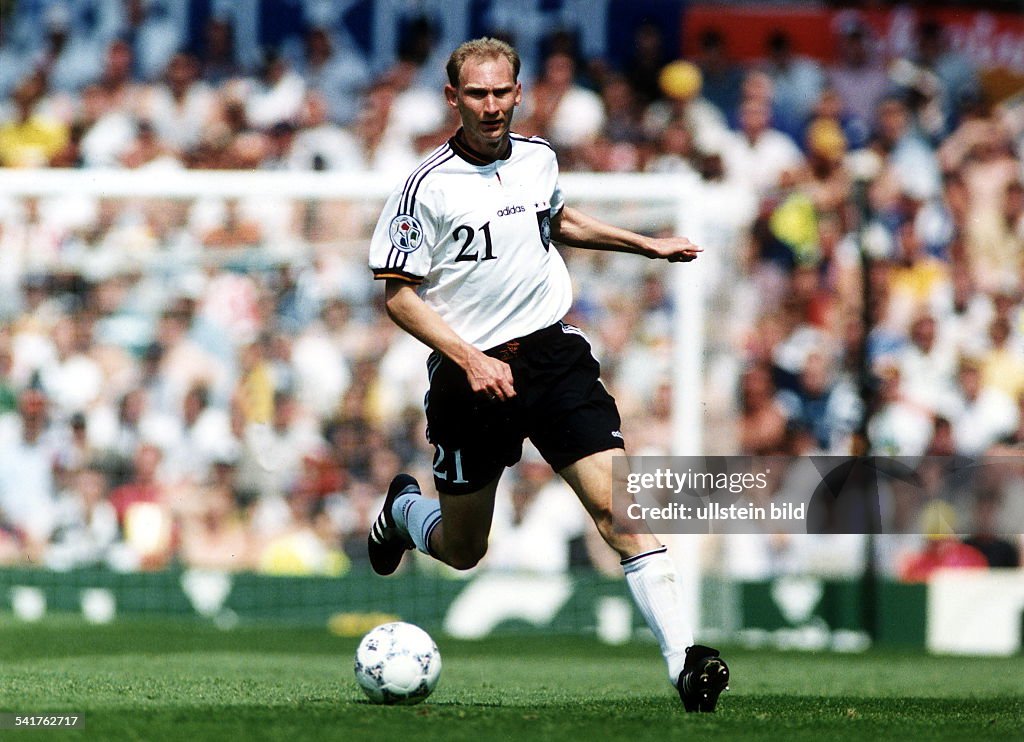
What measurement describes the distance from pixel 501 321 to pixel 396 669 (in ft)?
4.77

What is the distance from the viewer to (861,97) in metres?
17.3

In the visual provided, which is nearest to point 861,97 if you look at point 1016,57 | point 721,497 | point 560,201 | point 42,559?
point 1016,57

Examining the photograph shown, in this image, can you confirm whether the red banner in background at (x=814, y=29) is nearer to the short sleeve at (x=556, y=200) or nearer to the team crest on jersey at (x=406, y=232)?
the short sleeve at (x=556, y=200)

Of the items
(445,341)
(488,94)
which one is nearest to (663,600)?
(445,341)

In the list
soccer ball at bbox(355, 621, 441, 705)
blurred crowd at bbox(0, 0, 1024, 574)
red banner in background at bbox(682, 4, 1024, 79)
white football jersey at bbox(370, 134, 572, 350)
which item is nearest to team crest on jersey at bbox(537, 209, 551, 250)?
white football jersey at bbox(370, 134, 572, 350)

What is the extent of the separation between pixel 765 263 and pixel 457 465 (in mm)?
7364

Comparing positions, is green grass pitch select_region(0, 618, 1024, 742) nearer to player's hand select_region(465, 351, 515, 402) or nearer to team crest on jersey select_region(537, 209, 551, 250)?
player's hand select_region(465, 351, 515, 402)

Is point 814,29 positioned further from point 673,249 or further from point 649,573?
point 649,573

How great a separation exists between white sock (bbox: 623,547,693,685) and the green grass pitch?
0.26 meters

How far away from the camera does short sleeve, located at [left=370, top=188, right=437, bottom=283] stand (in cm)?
654

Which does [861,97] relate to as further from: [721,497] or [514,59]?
[514,59]

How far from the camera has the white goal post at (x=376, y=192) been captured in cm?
1309

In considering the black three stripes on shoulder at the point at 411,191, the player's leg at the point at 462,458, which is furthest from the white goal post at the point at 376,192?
the black three stripes on shoulder at the point at 411,191

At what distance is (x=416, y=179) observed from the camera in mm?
6613
